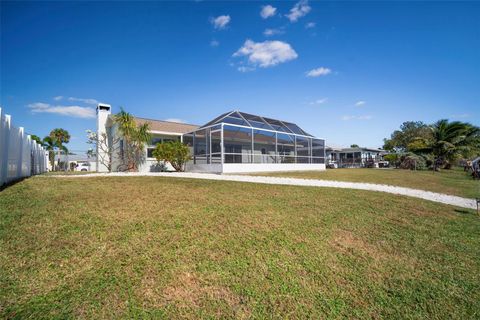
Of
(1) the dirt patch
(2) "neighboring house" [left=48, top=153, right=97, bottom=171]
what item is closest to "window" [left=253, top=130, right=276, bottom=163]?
(1) the dirt patch

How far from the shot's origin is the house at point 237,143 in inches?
586

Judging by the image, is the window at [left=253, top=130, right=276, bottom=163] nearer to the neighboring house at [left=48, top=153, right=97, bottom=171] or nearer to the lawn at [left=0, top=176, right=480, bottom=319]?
the lawn at [left=0, top=176, right=480, bottom=319]

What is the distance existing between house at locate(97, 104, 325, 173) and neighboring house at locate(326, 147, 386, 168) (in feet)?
50.1

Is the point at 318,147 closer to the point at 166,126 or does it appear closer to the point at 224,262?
the point at 166,126

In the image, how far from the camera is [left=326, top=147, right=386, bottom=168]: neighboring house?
34594mm

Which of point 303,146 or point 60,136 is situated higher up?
point 60,136

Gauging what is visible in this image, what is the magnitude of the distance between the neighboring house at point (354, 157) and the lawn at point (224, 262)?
31149mm

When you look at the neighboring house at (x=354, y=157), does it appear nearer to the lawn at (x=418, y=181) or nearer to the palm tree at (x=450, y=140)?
the palm tree at (x=450, y=140)

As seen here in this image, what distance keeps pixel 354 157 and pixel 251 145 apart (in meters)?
32.0

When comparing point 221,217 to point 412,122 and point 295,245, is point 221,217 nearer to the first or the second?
point 295,245

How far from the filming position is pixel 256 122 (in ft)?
56.0

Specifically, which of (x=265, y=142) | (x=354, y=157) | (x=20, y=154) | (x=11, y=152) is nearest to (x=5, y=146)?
(x=11, y=152)

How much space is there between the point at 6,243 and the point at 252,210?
13.9 ft

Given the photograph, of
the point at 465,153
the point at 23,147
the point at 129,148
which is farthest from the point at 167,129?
the point at 465,153
